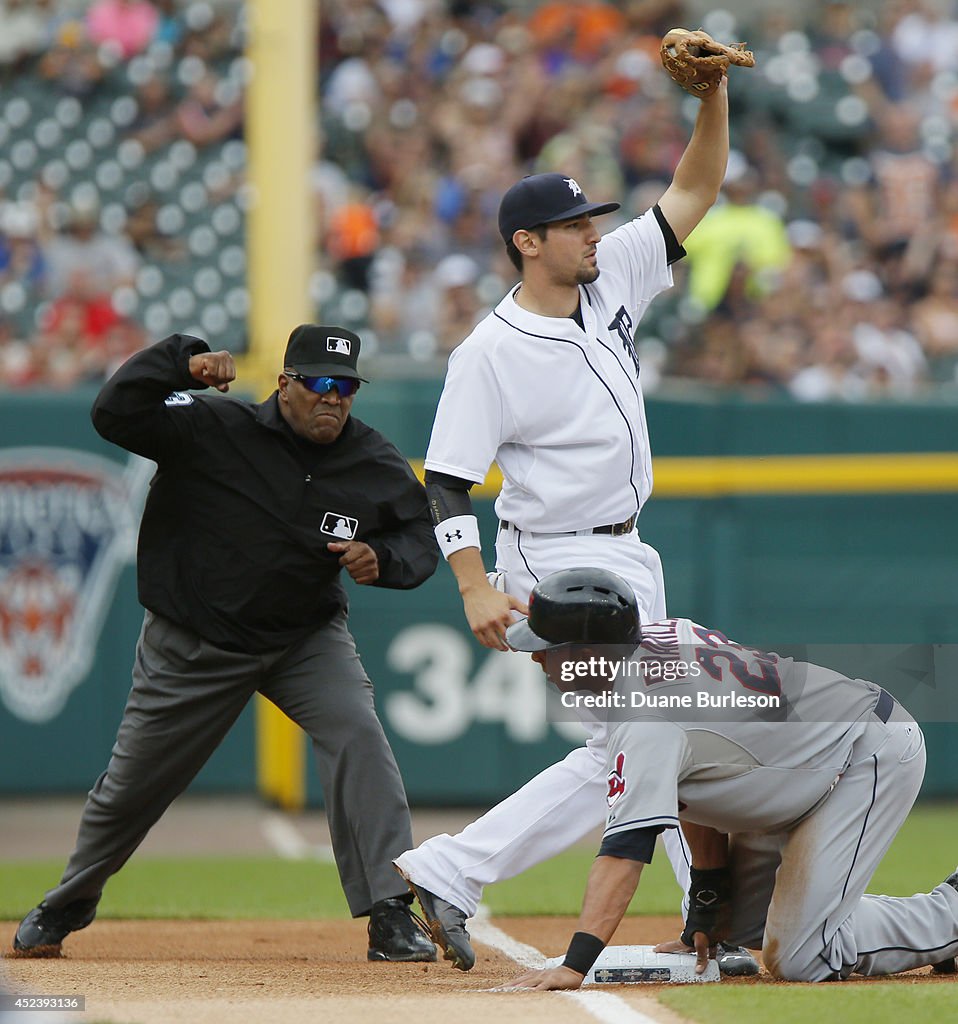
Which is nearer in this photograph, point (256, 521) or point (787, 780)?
point (787, 780)

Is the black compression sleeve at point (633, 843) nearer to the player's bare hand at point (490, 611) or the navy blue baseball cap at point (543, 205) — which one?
the player's bare hand at point (490, 611)

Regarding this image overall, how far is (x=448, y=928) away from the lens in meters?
4.30

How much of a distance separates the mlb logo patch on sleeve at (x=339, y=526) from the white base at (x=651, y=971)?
1414 mm

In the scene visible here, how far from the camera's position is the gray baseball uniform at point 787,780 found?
371 cm

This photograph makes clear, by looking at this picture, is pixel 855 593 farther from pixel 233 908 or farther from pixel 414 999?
pixel 414 999

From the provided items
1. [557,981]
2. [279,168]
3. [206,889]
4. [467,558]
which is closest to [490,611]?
[467,558]

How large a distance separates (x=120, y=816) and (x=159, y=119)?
7218 mm

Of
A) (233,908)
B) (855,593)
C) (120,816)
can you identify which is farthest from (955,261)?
(120,816)

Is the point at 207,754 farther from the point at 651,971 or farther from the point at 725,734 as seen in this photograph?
the point at 725,734

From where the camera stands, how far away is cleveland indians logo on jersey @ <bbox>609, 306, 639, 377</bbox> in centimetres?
469

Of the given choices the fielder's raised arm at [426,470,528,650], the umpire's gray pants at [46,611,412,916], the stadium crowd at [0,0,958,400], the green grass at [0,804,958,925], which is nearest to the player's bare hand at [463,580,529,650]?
the fielder's raised arm at [426,470,528,650]

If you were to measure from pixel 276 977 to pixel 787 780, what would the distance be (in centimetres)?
140

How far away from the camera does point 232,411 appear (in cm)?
497

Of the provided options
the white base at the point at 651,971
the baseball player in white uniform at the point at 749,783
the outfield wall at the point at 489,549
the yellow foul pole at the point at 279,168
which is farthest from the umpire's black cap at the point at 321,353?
Result: the yellow foul pole at the point at 279,168
